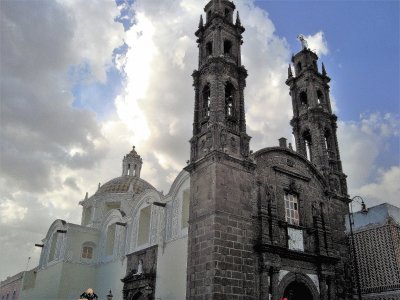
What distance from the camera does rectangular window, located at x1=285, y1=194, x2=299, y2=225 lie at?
61.7 ft

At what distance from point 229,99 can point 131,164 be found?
68.1ft

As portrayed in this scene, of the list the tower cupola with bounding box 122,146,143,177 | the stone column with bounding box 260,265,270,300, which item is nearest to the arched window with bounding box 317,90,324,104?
the stone column with bounding box 260,265,270,300

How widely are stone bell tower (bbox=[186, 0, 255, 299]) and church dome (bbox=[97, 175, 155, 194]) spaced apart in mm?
16395

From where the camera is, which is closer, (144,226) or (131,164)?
(144,226)

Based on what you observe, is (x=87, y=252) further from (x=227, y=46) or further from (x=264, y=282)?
(x=227, y=46)

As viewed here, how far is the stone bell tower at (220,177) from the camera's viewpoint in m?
14.9

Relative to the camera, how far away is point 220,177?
16266 mm

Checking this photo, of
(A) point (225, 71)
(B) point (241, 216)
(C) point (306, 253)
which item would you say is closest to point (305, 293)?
(C) point (306, 253)

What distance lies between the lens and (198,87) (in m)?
20.4

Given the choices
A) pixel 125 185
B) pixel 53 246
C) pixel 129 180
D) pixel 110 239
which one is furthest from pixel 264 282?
pixel 129 180

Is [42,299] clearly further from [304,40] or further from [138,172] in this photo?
[304,40]

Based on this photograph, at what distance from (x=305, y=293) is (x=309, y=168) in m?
6.54

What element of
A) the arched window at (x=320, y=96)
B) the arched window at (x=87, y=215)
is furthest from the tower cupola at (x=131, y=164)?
the arched window at (x=320, y=96)

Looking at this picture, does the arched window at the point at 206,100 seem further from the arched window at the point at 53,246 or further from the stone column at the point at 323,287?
the arched window at the point at 53,246
